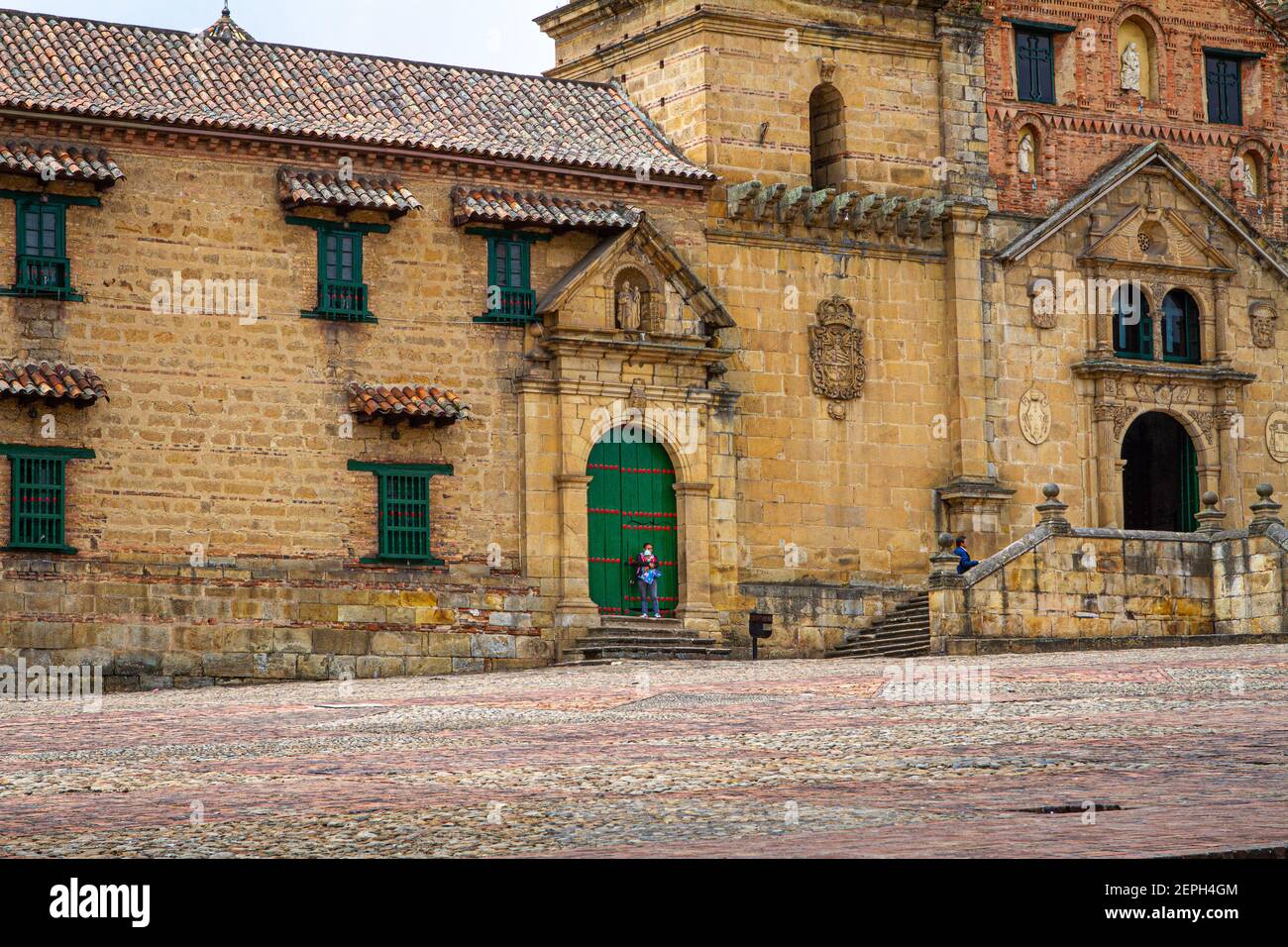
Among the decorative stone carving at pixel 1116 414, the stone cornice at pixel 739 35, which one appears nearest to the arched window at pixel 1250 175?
the decorative stone carving at pixel 1116 414

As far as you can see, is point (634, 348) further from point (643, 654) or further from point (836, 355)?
point (643, 654)

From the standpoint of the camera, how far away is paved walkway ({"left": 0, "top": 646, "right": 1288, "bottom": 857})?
12.6 m

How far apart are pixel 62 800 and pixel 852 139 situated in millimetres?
25659

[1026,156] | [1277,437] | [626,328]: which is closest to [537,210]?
[626,328]

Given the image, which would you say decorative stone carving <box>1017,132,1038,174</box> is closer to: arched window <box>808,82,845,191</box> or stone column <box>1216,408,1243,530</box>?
arched window <box>808,82,845,191</box>

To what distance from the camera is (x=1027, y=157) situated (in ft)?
133

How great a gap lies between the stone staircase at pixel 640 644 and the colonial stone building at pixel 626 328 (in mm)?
107

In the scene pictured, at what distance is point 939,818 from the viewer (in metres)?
13.1

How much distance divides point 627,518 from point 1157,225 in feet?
37.5

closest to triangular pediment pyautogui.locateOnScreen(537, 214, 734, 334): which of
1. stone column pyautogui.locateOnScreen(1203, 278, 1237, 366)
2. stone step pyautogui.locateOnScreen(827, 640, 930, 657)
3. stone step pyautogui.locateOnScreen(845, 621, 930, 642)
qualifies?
stone step pyautogui.locateOnScreen(845, 621, 930, 642)

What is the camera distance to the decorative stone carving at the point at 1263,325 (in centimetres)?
4141

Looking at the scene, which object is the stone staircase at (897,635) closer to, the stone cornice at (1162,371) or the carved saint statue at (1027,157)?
the stone cornice at (1162,371)
